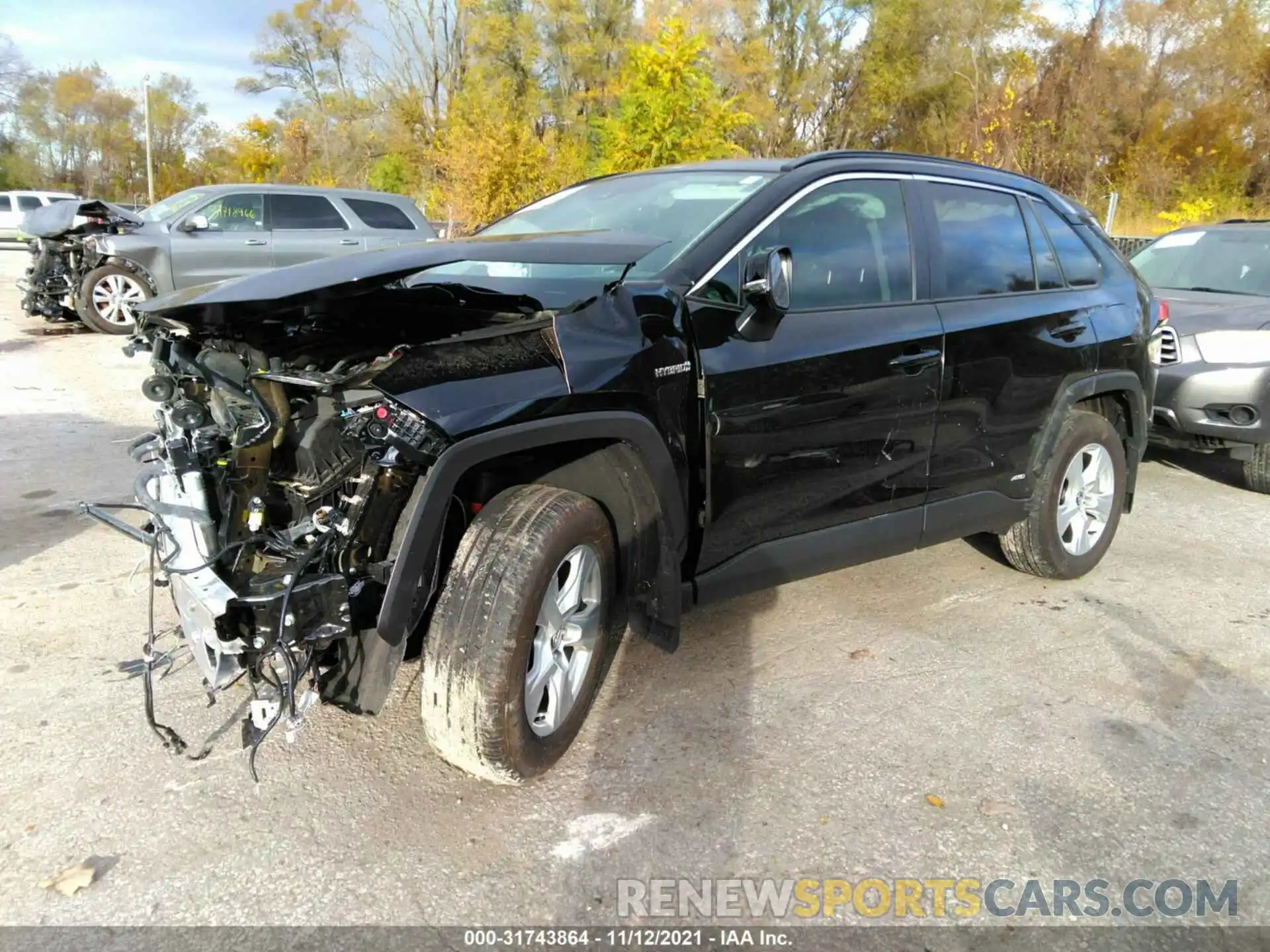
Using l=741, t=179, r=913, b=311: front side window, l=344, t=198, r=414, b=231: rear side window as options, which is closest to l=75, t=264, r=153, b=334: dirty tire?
l=344, t=198, r=414, b=231: rear side window

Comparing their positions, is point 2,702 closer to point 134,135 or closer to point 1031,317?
point 1031,317

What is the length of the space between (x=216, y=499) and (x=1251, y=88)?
32569 mm

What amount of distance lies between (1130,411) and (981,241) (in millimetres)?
1425

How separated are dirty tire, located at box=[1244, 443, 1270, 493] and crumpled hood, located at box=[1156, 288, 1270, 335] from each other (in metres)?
0.82

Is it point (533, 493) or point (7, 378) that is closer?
point (533, 493)

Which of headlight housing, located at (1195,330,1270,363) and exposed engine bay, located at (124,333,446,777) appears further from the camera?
headlight housing, located at (1195,330,1270,363)

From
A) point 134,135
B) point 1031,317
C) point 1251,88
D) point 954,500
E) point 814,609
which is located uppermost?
point 134,135

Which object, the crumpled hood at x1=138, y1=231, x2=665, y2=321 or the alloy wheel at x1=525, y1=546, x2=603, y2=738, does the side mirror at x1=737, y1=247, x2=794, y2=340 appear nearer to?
the crumpled hood at x1=138, y1=231, x2=665, y2=321

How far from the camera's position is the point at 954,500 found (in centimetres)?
396

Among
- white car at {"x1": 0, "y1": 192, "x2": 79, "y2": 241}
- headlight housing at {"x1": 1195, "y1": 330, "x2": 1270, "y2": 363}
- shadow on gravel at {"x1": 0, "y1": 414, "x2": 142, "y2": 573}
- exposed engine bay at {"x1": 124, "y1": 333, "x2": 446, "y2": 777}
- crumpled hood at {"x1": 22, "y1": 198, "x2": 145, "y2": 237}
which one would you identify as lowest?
shadow on gravel at {"x1": 0, "y1": 414, "x2": 142, "y2": 573}

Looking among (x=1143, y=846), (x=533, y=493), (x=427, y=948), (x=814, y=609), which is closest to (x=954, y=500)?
(x=814, y=609)

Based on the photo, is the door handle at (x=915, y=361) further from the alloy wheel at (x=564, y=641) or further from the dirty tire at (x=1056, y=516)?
the alloy wheel at (x=564, y=641)

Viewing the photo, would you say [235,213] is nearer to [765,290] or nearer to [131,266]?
[131,266]

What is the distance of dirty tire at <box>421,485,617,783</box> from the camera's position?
2.52 m
